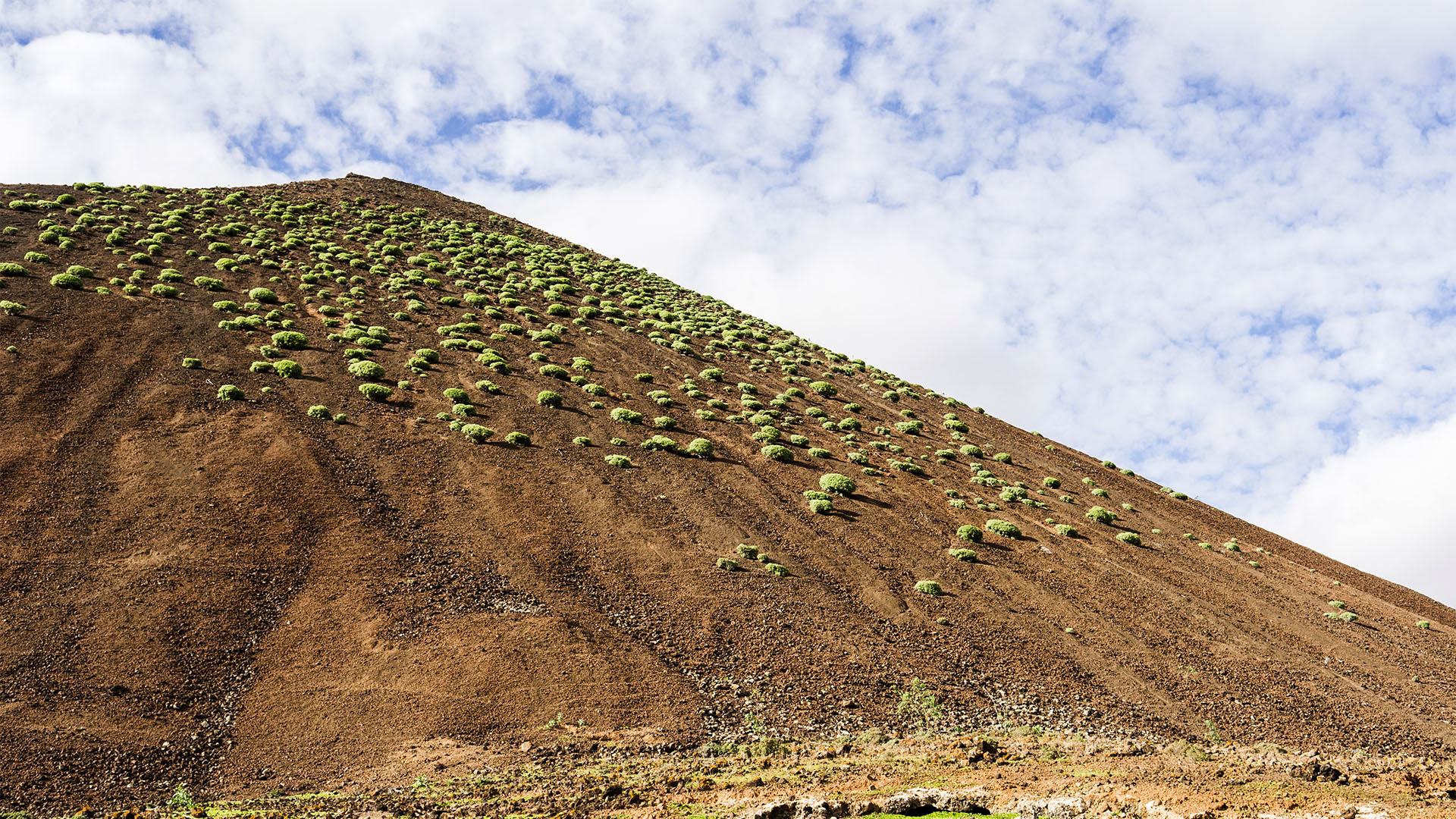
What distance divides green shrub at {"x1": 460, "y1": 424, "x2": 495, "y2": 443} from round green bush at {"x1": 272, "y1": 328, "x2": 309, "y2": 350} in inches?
448

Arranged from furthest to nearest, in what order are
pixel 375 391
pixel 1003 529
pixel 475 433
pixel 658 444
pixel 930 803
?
1. pixel 658 444
2. pixel 375 391
3. pixel 1003 529
4. pixel 475 433
5. pixel 930 803

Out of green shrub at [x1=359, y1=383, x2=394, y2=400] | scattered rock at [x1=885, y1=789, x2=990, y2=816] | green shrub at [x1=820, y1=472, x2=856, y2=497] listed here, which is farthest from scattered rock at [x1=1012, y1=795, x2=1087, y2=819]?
green shrub at [x1=359, y1=383, x2=394, y2=400]

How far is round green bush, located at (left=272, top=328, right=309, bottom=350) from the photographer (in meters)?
34.4

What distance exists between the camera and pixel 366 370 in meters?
33.2

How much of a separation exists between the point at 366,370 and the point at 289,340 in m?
4.97

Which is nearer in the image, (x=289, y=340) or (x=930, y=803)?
(x=930, y=803)

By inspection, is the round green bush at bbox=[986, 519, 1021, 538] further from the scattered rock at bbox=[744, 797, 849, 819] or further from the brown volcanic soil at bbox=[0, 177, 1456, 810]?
the scattered rock at bbox=[744, 797, 849, 819]

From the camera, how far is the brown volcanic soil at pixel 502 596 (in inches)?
640

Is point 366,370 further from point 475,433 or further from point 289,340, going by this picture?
point 475,433

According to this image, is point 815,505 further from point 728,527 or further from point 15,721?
point 15,721

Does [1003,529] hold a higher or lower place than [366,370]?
lower

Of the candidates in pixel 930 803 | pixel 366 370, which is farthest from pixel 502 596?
pixel 366 370

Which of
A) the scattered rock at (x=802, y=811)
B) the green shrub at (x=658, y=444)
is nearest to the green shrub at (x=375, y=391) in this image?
the green shrub at (x=658, y=444)

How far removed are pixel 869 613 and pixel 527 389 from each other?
21221 millimetres
